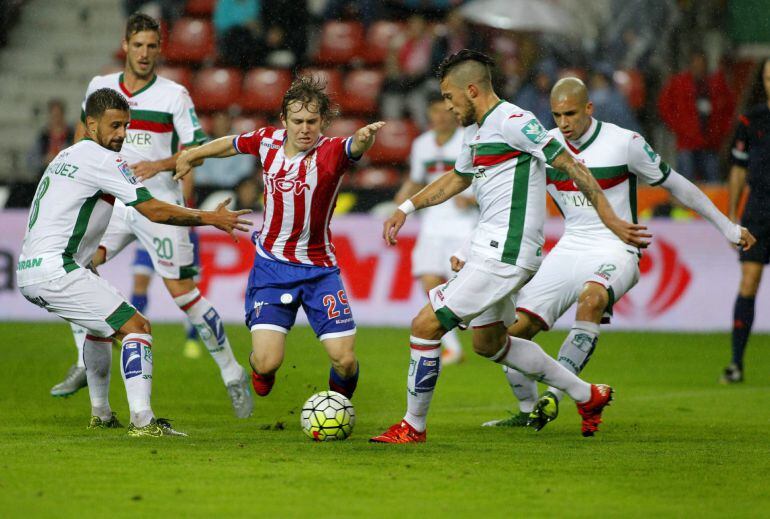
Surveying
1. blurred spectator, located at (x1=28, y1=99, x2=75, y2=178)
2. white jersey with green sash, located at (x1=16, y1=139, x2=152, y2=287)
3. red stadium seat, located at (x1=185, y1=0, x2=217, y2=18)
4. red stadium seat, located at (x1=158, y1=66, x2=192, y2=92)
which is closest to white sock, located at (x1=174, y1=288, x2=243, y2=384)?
white jersey with green sash, located at (x1=16, y1=139, x2=152, y2=287)

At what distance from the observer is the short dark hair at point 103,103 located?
7.31 metres

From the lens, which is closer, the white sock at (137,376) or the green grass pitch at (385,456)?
the green grass pitch at (385,456)

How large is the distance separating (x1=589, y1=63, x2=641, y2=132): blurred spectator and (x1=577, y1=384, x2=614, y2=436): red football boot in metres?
9.12

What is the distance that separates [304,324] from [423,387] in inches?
323

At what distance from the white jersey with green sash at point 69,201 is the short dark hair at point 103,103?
0.17m

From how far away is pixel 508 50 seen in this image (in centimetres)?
1823

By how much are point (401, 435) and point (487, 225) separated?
1255 mm

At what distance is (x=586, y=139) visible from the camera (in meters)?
8.41

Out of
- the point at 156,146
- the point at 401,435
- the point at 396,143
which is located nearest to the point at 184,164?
the point at 156,146

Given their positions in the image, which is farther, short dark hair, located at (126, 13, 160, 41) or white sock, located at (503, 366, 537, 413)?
short dark hair, located at (126, 13, 160, 41)

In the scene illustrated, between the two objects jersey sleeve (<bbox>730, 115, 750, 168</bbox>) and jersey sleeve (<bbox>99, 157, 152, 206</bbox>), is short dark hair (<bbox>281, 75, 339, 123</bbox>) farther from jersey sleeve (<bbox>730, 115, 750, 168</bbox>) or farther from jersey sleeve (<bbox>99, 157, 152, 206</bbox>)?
jersey sleeve (<bbox>730, 115, 750, 168</bbox>)

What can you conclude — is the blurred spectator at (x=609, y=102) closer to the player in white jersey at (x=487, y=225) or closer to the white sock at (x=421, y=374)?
the player in white jersey at (x=487, y=225)

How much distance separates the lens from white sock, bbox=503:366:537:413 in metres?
8.28

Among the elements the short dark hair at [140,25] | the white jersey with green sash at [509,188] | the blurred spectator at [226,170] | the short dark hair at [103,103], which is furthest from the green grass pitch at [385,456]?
the blurred spectator at [226,170]
